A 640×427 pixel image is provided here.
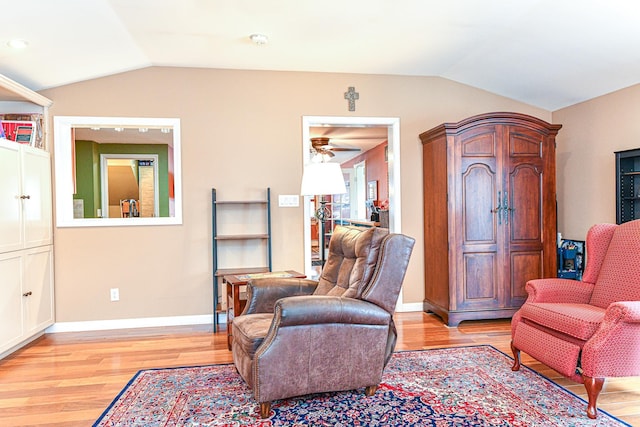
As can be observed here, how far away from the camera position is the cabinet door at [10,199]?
3.23 m

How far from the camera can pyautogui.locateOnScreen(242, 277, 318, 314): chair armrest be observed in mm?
2922

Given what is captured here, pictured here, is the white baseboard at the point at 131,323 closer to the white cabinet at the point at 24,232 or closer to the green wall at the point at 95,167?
the white cabinet at the point at 24,232

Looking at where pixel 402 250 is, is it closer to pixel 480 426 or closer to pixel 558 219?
pixel 480 426

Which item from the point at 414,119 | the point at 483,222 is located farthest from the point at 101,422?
the point at 414,119

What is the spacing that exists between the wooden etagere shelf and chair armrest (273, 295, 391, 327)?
1831 mm

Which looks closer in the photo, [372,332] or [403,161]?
[372,332]

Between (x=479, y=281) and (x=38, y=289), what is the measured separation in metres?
3.99

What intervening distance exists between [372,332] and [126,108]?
3.26 metres

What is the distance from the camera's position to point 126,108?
4.14m

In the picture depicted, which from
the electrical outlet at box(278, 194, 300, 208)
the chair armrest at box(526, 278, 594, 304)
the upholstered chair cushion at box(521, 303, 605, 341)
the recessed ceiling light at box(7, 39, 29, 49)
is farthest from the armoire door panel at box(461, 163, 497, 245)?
the recessed ceiling light at box(7, 39, 29, 49)

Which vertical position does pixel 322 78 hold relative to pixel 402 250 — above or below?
above

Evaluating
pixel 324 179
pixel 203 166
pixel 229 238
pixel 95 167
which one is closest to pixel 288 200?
pixel 229 238

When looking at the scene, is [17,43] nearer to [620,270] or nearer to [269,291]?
[269,291]

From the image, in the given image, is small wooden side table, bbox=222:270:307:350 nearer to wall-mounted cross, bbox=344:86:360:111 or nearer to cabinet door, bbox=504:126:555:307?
wall-mounted cross, bbox=344:86:360:111
